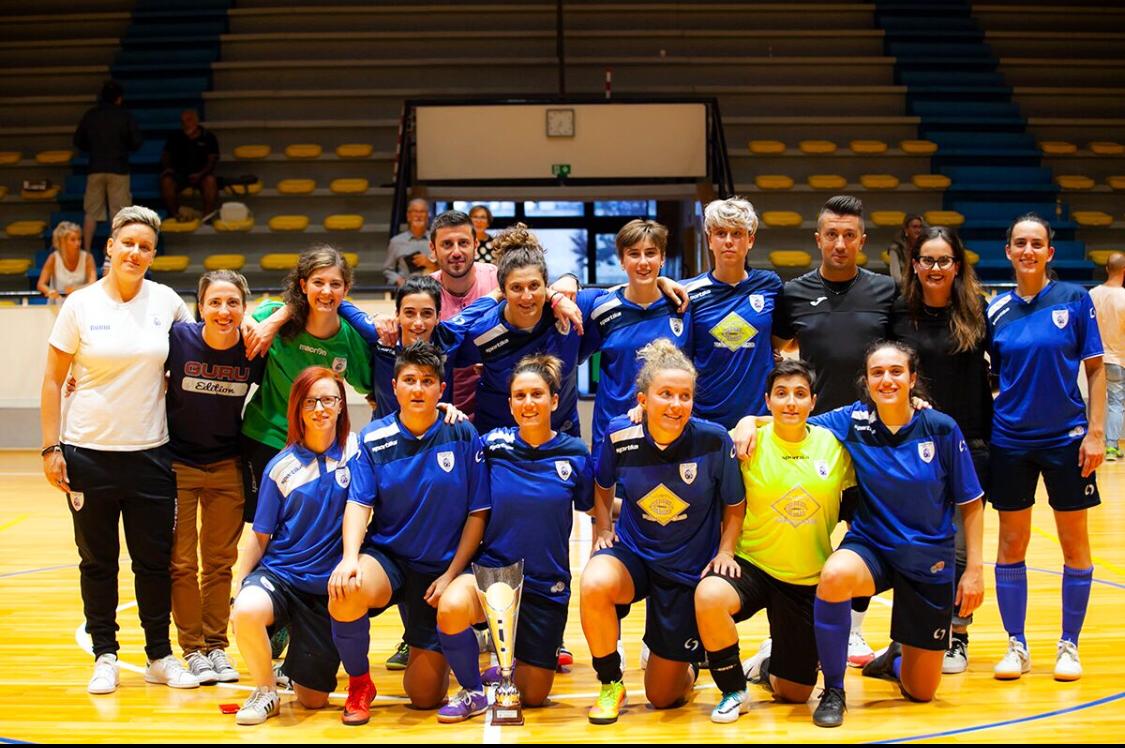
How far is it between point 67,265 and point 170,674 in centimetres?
704

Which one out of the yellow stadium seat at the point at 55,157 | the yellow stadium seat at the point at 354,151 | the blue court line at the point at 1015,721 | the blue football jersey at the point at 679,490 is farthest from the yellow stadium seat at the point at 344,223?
the blue court line at the point at 1015,721

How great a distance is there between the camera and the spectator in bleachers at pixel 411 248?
9492mm

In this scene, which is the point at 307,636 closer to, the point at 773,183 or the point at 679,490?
the point at 679,490

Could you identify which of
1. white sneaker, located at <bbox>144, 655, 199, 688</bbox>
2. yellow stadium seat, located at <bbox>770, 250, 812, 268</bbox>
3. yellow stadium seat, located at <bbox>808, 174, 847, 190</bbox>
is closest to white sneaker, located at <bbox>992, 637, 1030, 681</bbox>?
white sneaker, located at <bbox>144, 655, 199, 688</bbox>

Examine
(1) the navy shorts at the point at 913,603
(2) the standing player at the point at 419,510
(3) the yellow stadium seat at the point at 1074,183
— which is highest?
(3) the yellow stadium seat at the point at 1074,183

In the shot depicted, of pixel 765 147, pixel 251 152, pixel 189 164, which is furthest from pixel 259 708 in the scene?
pixel 765 147

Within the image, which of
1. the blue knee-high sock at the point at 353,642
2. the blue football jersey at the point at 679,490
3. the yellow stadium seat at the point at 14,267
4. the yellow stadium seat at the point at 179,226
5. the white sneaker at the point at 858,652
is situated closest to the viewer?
the blue knee-high sock at the point at 353,642

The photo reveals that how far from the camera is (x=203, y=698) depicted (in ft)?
13.9

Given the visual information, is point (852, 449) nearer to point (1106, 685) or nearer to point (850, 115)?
point (1106, 685)

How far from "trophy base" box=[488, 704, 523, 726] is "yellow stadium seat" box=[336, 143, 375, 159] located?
10.7 m

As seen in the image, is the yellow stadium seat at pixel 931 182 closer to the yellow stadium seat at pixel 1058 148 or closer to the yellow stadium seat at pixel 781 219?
the yellow stadium seat at pixel 1058 148

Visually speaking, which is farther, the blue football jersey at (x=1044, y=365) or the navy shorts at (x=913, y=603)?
the blue football jersey at (x=1044, y=365)

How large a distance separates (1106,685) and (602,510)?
1.87 meters

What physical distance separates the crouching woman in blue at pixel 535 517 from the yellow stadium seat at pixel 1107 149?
1187cm
